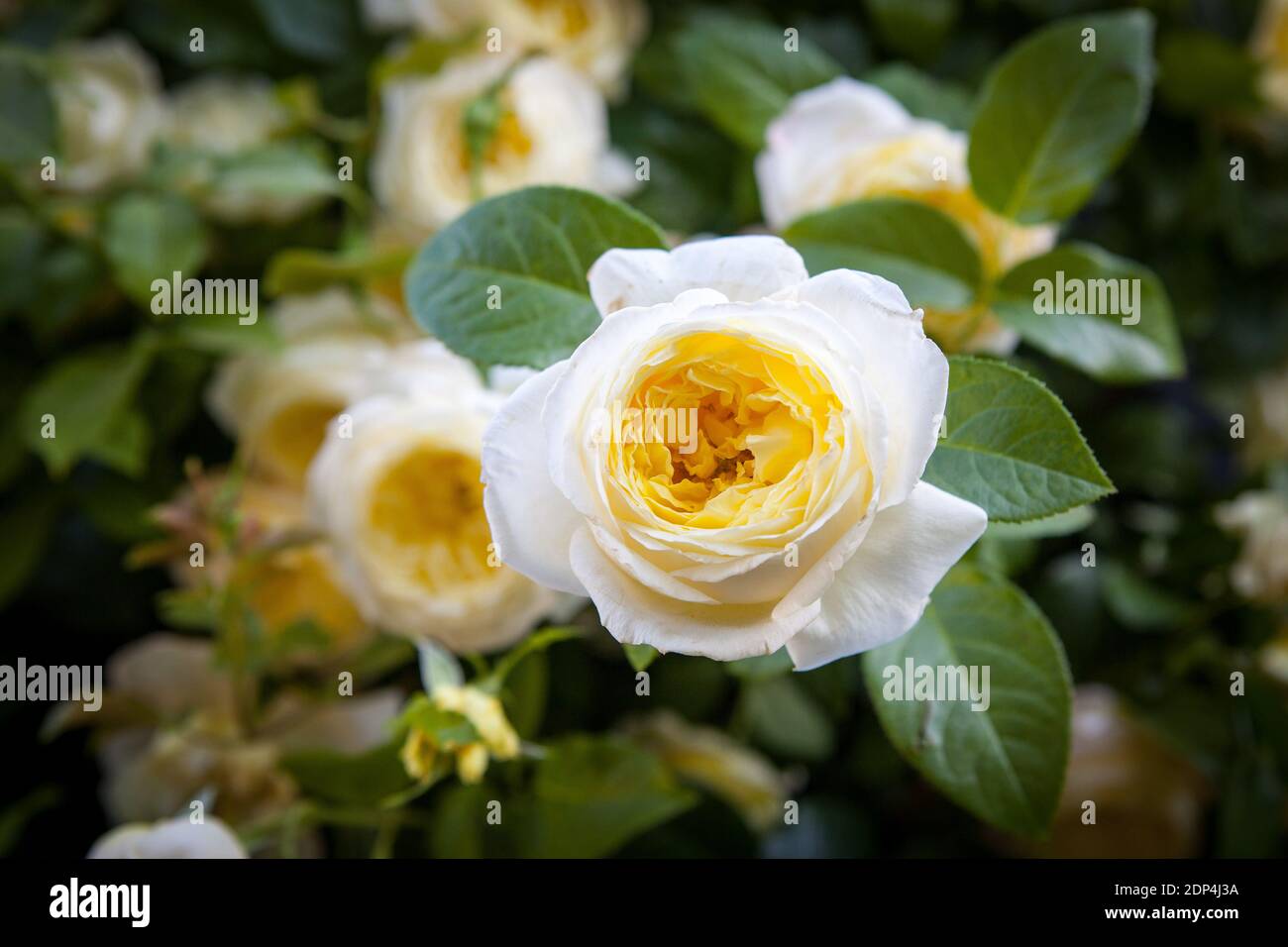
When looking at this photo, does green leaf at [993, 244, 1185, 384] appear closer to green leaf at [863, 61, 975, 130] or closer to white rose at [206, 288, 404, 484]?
green leaf at [863, 61, 975, 130]

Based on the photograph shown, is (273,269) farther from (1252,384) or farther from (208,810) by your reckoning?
(1252,384)

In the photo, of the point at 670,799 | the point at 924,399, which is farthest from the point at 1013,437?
the point at 670,799

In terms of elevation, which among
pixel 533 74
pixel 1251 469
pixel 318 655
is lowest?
pixel 318 655

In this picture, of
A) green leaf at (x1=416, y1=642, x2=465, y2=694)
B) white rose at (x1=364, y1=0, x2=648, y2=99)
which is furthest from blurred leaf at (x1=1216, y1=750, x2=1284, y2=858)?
white rose at (x1=364, y1=0, x2=648, y2=99)

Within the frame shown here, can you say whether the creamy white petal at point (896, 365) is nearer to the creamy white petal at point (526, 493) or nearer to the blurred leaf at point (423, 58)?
the creamy white petal at point (526, 493)

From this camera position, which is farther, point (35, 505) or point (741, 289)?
point (35, 505)
